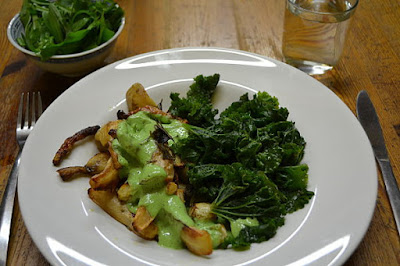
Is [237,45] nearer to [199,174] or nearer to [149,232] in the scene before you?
[199,174]

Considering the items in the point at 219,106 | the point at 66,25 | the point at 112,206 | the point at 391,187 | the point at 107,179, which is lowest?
the point at 391,187

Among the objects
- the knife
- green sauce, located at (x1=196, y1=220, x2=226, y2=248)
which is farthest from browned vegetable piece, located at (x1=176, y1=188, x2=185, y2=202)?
the knife

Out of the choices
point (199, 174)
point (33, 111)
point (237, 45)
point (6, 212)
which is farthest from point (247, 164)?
point (237, 45)

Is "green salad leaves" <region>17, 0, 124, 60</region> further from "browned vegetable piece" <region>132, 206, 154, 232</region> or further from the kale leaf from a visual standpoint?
"browned vegetable piece" <region>132, 206, 154, 232</region>

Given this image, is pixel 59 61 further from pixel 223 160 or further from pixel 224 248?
pixel 224 248

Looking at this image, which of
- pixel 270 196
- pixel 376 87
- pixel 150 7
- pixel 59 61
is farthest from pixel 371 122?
pixel 150 7

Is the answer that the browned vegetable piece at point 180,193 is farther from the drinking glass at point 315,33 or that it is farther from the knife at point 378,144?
the drinking glass at point 315,33
